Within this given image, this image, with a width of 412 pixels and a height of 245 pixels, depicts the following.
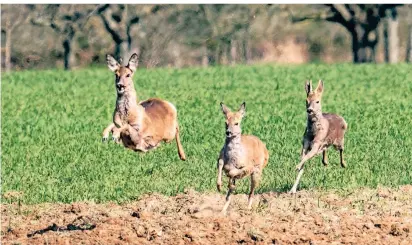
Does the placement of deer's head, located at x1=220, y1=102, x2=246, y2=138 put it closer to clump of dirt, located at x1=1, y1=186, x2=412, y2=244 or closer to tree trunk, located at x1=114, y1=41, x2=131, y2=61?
clump of dirt, located at x1=1, y1=186, x2=412, y2=244

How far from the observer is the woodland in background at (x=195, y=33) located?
4941 cm

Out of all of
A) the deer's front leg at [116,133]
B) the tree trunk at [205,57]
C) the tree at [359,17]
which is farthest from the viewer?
Result: the tree trunk at [205,57]

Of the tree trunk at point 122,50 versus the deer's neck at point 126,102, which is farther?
the tree trunk at point 122,50

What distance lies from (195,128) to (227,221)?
9.99 meters

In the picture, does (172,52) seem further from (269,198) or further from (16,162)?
(269,198)

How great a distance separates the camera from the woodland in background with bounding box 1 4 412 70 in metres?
49.4

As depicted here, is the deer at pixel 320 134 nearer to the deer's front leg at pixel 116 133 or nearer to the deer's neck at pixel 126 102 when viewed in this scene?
the deer's neck at pixel 126 102

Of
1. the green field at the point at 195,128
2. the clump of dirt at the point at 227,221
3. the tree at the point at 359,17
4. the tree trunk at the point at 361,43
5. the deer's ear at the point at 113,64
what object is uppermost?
the tree at the point at 359,17

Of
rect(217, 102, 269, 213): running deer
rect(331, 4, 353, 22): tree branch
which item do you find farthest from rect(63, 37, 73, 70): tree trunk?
rect(217, 102, 269, 213): running deer

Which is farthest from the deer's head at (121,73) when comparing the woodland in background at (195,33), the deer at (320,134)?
the woodland in background at (195,33)

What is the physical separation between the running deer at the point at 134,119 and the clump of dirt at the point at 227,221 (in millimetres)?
2785

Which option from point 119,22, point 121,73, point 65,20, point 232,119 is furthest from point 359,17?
point 121,73

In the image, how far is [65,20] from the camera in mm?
53250

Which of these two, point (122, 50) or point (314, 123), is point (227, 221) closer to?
point (314, 123)
